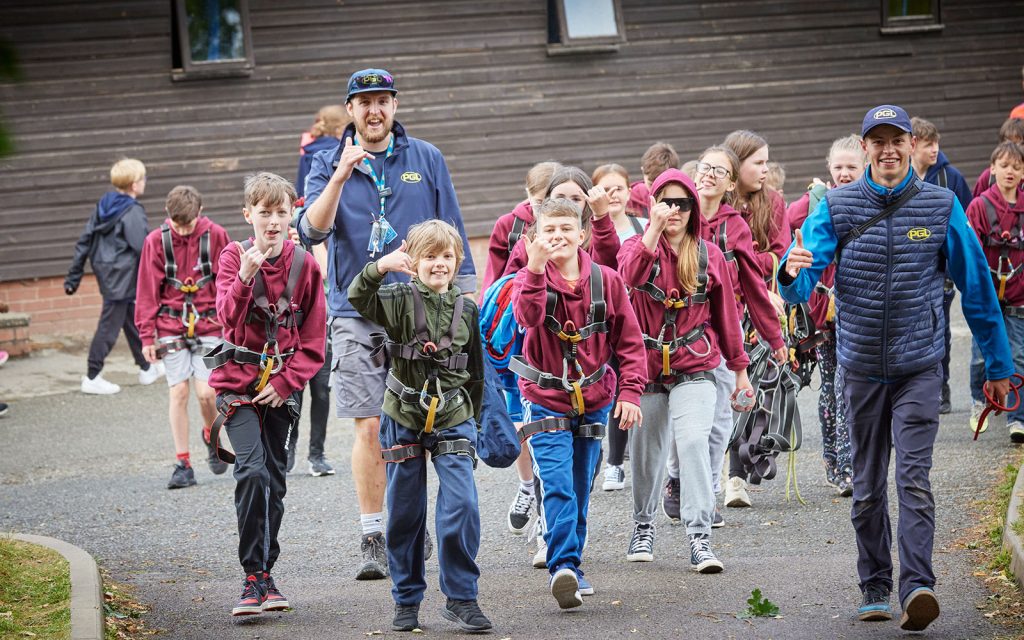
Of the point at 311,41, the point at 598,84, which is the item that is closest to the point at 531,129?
the point at 598,84

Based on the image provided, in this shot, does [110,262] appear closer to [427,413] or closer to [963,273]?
[427,413]

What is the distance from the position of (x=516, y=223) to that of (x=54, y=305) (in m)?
9.55

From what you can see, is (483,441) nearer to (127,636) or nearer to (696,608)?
(696,608)

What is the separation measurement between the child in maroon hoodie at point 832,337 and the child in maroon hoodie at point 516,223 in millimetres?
1773

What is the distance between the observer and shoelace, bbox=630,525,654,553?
22.5ft

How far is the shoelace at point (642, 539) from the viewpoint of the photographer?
22.5ft

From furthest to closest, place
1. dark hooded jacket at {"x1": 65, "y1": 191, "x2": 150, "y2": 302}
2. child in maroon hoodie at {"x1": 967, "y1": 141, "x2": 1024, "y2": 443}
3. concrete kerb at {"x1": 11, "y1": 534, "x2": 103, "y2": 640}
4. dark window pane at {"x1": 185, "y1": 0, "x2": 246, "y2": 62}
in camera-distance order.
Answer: dark window pane at {"x1": 185, "y1": 0, "x2": 246, "y2": 62} < dark hooded jacket at {"x1": 65, "y1": 191, "x2": 150, "y2": 302} < child in maroon hoodie at {"x1": 967, "y1": 141, "x2": 1024, "y2": 443} < concrete kerb at {"x1": 11, "y1": 534, "x2": 103, "y2": 640}

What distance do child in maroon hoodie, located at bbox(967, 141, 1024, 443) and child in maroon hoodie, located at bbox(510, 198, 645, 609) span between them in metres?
4.37

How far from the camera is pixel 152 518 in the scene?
28.1 ft

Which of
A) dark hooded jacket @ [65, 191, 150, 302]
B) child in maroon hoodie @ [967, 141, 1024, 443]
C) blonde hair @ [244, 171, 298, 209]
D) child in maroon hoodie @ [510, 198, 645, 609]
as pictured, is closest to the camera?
child in maroon hoodie @ [510, 198, 645, 609]

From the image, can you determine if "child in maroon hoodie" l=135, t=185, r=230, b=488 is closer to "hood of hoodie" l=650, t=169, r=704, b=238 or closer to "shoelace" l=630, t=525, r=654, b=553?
"shoelace" l=630, t=525, r=654, b=553

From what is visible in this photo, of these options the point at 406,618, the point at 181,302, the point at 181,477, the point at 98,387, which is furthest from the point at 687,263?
the point at 98,387

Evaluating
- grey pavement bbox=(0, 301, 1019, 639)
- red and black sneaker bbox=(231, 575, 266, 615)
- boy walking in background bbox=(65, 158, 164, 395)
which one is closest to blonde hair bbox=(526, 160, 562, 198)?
grey pavement bbox=(0, 301, 1019, 639)

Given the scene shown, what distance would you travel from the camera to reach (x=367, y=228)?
6754 millimetres
